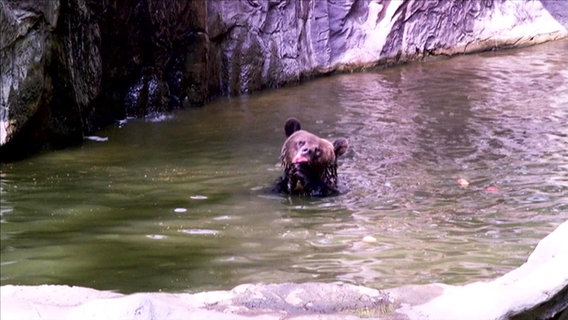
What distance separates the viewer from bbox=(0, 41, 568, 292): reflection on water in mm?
4375

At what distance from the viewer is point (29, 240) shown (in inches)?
189

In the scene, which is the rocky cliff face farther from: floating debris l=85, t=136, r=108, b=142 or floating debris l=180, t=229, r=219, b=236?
floating debris l=180, t=229, r=219, b=236

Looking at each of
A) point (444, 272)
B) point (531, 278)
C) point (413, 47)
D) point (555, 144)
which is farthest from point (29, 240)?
point (413, 47)

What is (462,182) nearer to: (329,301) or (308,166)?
(308,166)

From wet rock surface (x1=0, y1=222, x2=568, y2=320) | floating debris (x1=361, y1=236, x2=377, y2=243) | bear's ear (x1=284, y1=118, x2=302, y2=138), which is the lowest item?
floating debris (x1=361, y1=236, x2=377, y2=243)

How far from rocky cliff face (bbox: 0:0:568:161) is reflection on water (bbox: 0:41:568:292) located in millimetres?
501

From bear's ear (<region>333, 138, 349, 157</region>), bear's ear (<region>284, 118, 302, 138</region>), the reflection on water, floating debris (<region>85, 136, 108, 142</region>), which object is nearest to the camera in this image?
the reflection on water

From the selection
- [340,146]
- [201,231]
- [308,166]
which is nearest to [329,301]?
→ [201,231]

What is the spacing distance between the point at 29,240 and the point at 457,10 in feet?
43.8

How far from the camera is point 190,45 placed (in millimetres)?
11281

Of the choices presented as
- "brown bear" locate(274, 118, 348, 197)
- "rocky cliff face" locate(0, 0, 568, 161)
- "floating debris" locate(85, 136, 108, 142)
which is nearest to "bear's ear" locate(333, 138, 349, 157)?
"brown bear" locate(274, 118, 348, 197)

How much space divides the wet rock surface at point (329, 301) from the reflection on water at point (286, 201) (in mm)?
689

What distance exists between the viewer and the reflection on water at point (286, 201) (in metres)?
4.38

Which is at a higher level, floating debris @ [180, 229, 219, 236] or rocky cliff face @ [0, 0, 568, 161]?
rocky cliff face @ [0, 0, 568, 161]
